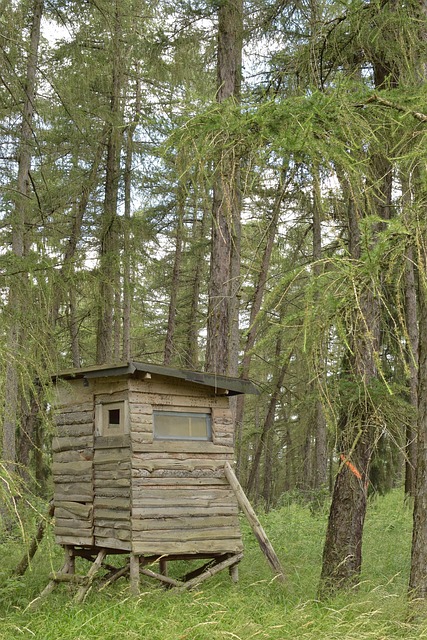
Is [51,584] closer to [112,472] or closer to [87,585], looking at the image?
[87,585]

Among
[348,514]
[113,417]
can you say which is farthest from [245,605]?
[113,417]

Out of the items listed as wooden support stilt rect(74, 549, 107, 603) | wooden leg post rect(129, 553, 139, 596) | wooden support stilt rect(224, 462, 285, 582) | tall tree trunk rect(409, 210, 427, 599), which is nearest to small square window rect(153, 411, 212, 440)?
wooden support stilt rect(224, 462, 285, 582)

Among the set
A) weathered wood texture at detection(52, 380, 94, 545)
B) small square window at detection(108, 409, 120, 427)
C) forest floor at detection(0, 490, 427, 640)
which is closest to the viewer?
forest floor at detection(0, 490, 427, 640)

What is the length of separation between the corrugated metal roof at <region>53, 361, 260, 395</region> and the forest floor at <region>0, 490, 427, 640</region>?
2.42 meters

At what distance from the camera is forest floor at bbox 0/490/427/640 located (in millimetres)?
6621

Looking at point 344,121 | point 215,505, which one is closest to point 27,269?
point 344,121

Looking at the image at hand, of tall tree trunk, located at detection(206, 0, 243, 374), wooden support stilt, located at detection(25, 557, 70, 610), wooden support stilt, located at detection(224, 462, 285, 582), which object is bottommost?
wooden support stilt, located at detection(25, 557, 70, 610)

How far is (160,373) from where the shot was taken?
388 inches

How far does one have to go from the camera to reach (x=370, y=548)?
40.4 feet

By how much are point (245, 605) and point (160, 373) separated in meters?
3.21

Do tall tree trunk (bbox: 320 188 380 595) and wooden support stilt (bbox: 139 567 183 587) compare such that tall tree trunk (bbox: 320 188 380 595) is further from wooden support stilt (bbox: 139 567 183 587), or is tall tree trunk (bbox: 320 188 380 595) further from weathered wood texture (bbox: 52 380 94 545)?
weathered wood texture (bbox: 52 380 94 545)

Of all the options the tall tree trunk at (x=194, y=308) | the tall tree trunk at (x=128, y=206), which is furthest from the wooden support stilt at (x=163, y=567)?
the tall tree trunk at (x=194, y=308)

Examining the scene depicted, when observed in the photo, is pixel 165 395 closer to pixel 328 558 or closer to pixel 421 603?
pixel 328 558

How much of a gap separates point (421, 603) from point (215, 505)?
13.5 feet
